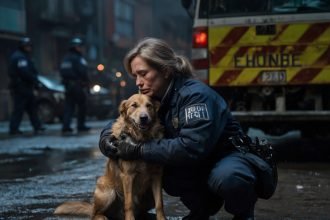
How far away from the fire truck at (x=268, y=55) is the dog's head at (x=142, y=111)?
3986mm

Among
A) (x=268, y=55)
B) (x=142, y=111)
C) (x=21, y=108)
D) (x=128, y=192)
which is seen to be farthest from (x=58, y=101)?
(x=142, y=111)

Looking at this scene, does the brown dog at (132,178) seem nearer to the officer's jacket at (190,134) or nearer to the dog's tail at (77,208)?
the officer's jacket at (190,134)

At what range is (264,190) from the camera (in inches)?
159

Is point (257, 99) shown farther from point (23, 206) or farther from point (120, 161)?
point (120, 161)

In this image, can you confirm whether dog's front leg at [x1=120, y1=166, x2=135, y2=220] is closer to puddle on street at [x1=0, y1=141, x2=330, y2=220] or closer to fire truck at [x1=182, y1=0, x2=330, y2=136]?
puddle on street at [x1=0, y1=141, x2=330, y2=220]

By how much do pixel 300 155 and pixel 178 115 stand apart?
5.11 metres

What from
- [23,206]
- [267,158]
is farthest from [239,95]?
[267,158]

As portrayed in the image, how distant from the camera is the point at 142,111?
405cm

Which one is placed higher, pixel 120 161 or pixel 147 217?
pixel 120 161

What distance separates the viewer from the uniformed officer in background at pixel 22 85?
45.5ft

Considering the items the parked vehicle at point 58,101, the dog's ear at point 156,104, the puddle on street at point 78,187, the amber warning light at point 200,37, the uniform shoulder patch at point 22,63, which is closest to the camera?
the dog's ear at point 156,104

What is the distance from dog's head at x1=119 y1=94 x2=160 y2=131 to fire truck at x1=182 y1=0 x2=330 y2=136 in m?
3.99

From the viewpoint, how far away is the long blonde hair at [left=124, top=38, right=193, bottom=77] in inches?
158

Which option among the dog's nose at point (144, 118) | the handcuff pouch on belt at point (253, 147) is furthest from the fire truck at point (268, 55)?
the dog's nose at point (144, 118)
